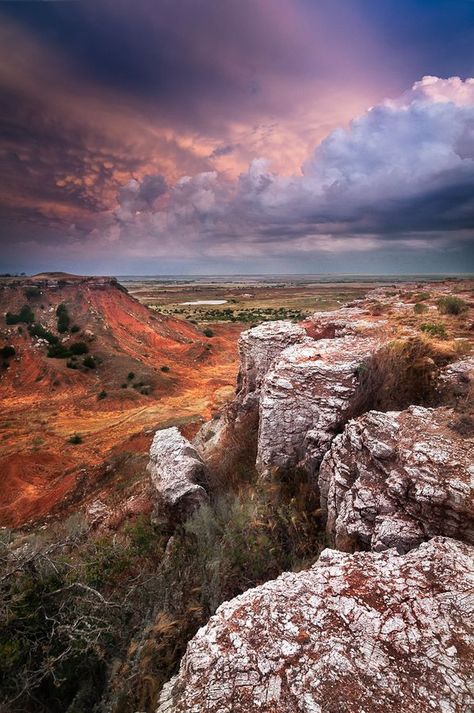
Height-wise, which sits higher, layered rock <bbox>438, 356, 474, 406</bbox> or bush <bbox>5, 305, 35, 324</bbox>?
layered rock <bbox>438, 356, 474, 406</bbox>

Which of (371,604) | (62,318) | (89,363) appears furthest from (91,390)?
(371,604)

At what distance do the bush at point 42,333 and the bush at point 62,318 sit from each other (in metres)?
1.46

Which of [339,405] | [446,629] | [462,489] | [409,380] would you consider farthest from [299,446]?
[446,629]

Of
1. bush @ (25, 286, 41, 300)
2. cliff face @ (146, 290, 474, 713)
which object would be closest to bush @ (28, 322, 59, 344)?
bush @ (25, 286, 41, 300)

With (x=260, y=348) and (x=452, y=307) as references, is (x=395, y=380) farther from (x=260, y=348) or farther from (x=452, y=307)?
(x=452, y=307)

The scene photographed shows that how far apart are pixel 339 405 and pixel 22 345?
3703cm

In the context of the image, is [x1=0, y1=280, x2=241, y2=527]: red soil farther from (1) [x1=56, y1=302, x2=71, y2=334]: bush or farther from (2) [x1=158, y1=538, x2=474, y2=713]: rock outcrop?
(2) [x1=158, y1=538, x2=474, y2=713]: rock outcrop

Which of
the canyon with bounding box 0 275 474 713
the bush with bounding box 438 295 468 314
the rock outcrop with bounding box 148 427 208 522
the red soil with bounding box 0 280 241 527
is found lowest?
the red soil with bounding box 0 280 241 527

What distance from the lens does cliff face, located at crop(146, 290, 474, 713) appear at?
3135 millimetres

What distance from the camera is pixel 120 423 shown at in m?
23.6

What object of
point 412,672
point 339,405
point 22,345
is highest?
point 339,405

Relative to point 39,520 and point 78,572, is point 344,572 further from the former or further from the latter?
point 39,520

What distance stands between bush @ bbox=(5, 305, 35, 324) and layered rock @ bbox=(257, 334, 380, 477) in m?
39.6

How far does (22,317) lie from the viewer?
39.6 m
